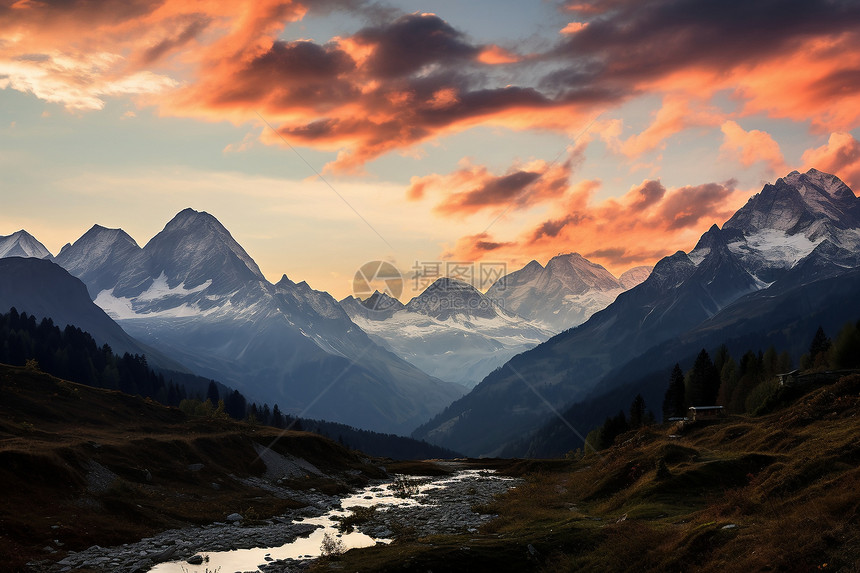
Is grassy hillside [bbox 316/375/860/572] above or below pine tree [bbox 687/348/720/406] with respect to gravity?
above

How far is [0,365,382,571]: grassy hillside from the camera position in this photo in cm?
4769

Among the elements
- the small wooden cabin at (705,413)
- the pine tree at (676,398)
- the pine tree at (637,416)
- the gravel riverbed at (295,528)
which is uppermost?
the gravel riverbed at (295,528)

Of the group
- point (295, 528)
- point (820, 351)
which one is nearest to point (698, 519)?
point (295, 528)

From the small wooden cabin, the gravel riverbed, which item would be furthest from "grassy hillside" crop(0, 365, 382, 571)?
the small wooden cabin

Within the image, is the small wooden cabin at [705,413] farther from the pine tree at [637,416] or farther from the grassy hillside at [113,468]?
the grassy hillside at [113,468]

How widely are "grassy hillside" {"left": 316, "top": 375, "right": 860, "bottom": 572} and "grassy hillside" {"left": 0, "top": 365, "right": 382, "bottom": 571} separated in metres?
22.3

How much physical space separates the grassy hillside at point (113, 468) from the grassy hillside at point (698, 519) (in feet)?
73.1

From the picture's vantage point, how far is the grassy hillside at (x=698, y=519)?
2936cm

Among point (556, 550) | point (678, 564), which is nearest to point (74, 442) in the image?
point (556, 550)

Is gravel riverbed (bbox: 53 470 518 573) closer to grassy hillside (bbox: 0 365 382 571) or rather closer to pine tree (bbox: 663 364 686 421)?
grassy hillside (bbox: 0 365 382 571)

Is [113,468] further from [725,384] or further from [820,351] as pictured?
[820,351]

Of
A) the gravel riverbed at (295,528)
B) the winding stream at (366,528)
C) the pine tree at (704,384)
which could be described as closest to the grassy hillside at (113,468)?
the gravel riverbed at (295,528)

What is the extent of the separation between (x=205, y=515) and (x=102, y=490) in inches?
397

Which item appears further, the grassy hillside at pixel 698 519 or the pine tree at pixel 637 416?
→ the pine tree at pixel 637 416
